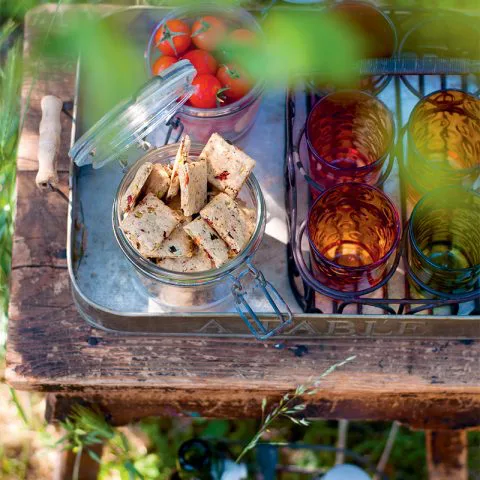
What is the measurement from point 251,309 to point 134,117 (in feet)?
0.84

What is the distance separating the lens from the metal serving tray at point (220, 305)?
957 mm

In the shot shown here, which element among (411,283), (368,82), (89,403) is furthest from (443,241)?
(89,403)

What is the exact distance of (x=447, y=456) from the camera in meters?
1.23

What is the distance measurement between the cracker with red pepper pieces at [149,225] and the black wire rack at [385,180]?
0.18m

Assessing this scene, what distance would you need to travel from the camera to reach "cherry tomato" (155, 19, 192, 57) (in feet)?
3.28

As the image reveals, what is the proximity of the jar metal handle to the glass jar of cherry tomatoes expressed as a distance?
0.20 m

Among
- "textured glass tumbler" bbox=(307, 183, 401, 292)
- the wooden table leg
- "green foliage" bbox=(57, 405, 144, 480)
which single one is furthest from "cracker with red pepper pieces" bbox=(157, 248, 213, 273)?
the wooden table leg

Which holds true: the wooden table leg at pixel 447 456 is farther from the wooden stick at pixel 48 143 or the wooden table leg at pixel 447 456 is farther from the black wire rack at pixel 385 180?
the wooden stick at pixel 48 143

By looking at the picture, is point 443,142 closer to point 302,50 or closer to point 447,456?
point 302,50

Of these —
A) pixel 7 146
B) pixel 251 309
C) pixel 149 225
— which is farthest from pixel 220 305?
pixel 7 146

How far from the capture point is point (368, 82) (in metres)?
1.03

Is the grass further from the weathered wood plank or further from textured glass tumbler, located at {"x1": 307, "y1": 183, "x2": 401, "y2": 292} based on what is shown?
textured glass tumbler, located at {"x1": 307, "y1": 183, "x2": 401, "y2": 292}

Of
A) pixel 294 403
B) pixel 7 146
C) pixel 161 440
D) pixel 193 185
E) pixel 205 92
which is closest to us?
pixel 193 185

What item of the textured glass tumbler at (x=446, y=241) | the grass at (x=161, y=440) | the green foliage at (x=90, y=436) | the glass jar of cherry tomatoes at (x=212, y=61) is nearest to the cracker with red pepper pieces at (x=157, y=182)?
the glass jar of cherry tomatoes at (x=212, y=61)
